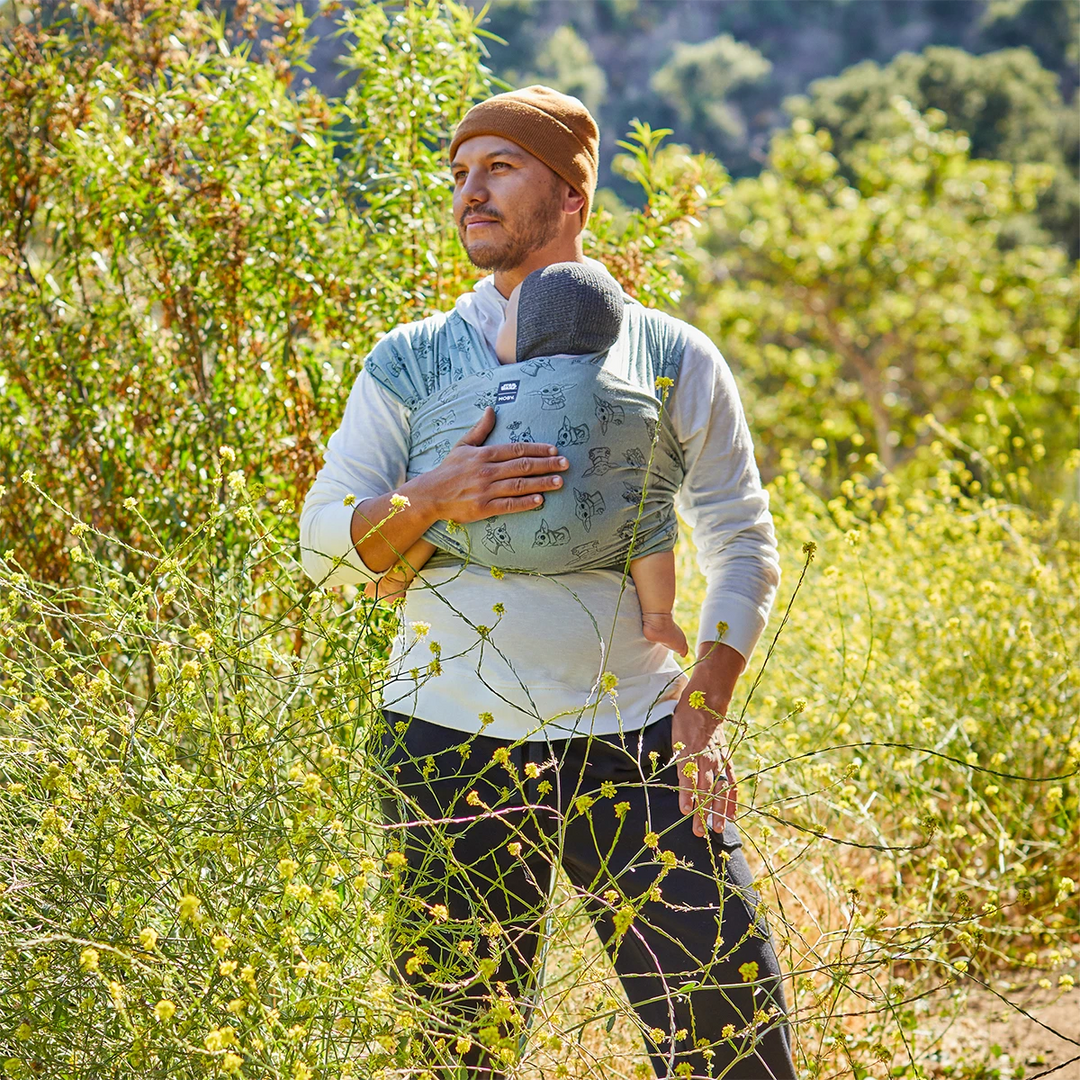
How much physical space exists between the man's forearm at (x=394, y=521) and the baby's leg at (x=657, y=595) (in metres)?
0.33

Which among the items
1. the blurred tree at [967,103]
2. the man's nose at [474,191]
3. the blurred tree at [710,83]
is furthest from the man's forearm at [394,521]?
the blurred tree at [710,83]

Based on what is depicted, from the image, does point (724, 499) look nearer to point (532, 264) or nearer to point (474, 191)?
point (532, 264)

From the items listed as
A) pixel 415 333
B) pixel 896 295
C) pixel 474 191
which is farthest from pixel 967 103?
pixel 415 333

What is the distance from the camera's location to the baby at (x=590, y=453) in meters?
1.69

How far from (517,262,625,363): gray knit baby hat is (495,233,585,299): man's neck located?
141 millimetres

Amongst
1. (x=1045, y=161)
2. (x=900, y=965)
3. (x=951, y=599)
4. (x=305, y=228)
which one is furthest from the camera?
(x=1045, y=161)

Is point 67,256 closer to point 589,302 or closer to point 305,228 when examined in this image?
point 305,228

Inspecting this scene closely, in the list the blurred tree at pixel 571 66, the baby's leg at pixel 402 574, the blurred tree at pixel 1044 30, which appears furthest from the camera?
the blurred tree at pixel 571 66

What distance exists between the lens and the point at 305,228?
3004 millimetres

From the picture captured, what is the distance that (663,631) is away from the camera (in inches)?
69.6

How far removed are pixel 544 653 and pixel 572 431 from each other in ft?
1.09

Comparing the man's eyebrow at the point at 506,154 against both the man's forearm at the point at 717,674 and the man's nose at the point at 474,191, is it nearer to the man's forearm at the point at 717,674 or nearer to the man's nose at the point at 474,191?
the man's nose at the point at 474,191

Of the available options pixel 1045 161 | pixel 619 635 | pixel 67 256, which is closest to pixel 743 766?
pixel 619 635

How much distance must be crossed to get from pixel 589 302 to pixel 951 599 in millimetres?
2272
